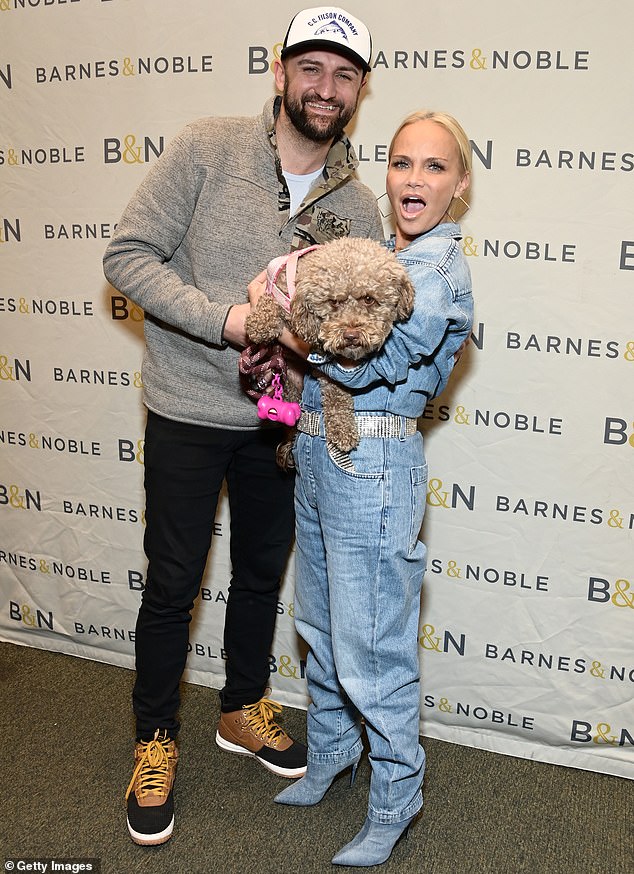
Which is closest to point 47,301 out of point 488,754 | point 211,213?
point 211,213

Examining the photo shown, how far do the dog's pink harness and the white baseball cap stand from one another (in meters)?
0.52

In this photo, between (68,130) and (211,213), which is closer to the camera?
(211,213)

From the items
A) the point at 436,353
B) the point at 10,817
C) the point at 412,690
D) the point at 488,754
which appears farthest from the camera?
the point at 488,754

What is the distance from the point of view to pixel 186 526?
1.91 metres

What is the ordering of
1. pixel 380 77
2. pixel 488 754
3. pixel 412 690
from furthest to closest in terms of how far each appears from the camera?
pixel 488 754 → pixel 380 77 → pixel 412 690

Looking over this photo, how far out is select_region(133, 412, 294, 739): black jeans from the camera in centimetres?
188

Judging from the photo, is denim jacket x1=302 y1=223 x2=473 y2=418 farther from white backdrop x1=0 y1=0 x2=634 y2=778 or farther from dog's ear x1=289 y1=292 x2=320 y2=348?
white backdrop x1=0 y1=0 x2=634 y2=778

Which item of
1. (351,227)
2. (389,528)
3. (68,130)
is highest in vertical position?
(68,130)

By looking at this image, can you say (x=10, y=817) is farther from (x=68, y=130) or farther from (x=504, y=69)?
(x=504, y=69)

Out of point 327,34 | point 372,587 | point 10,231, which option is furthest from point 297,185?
point 10,231

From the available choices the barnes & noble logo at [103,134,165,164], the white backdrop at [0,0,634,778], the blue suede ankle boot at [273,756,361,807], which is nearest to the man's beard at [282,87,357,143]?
the white backdrop at [0,0,634,778]

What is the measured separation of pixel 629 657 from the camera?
7.04ft

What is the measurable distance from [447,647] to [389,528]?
90 cm

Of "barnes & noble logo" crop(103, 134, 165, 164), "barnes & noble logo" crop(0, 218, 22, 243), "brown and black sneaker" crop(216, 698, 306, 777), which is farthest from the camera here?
"barnes & noble logo" crop(0, 218, 22, 243)
